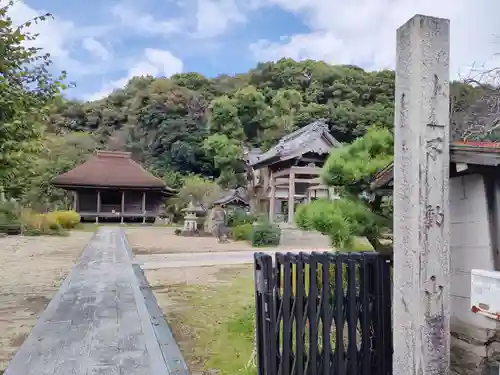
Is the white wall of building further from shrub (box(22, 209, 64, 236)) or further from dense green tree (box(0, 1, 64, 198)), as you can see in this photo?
shrub (box(22, 209, 64, 236))

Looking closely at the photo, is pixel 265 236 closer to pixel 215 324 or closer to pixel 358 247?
pixel 358 247

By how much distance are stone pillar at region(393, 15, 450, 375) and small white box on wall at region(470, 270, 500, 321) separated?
146mm

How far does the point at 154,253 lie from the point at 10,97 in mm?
8604

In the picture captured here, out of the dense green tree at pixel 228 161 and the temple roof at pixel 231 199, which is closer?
the temple roof at pixel 231 199

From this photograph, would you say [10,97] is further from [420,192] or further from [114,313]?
[420,192]

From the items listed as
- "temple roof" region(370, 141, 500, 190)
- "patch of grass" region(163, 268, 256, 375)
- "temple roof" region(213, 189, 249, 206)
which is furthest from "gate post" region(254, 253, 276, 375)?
"temple roof" region(213, 189, 249, 206)

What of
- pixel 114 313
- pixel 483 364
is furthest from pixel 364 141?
pixel 114 313

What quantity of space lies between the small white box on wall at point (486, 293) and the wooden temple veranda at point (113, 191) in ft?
90.2

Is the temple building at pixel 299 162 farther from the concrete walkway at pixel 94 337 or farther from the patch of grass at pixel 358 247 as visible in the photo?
the concrete walkway at pixel 94 337

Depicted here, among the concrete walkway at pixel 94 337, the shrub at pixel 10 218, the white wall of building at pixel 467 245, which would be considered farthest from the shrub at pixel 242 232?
the white wall of building at pixel 467 245

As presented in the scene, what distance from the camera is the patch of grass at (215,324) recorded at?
387 cm

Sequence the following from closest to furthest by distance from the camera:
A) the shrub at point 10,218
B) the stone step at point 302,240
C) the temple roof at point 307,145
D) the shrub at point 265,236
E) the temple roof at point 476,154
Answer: the temple roof at point 476,154, the shrub at point 265,236, the stone step at point 302,240, the shrub at point 10,218, the temple roof at point 307,145

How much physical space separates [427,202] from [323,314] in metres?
1.06

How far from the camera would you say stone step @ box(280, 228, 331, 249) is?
16252 mm
